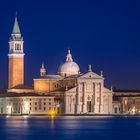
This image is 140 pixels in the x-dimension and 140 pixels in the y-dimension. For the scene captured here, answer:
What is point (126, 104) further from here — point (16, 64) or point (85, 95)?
point (16, 64)

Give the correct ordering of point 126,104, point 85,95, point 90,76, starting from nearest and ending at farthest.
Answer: point 90,76, point 85,95, point 126,104

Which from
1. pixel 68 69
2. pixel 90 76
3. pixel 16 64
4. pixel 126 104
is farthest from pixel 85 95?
pixel 16 64

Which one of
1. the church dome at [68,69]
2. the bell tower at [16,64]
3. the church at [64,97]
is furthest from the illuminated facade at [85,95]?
the bell tower at [16,64]

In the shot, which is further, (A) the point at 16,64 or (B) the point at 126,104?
(A) the point at 16,64

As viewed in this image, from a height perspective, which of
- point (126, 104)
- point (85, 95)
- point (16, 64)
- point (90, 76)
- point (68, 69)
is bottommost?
point (126, 104)

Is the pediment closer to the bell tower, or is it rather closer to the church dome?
the church dome

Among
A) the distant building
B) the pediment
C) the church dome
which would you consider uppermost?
the church dome

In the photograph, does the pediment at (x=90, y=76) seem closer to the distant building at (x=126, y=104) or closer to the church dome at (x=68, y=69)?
the distant building at (x=126, y=104)

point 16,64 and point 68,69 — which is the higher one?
point 16,64

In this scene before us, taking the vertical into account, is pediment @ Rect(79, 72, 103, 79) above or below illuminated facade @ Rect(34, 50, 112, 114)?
above

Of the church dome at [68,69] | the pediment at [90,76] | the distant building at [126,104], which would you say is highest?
the church dome at [68,69]

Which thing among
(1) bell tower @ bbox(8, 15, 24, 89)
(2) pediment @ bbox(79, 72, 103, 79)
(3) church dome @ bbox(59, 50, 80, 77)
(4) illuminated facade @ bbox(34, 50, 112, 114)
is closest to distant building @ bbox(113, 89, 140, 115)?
(4) illuminated facade @ bbox(34, 50, 112, 114)

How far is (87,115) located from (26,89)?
1383cm

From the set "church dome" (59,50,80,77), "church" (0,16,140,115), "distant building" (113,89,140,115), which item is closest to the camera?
"church" (0,16,140,115)
